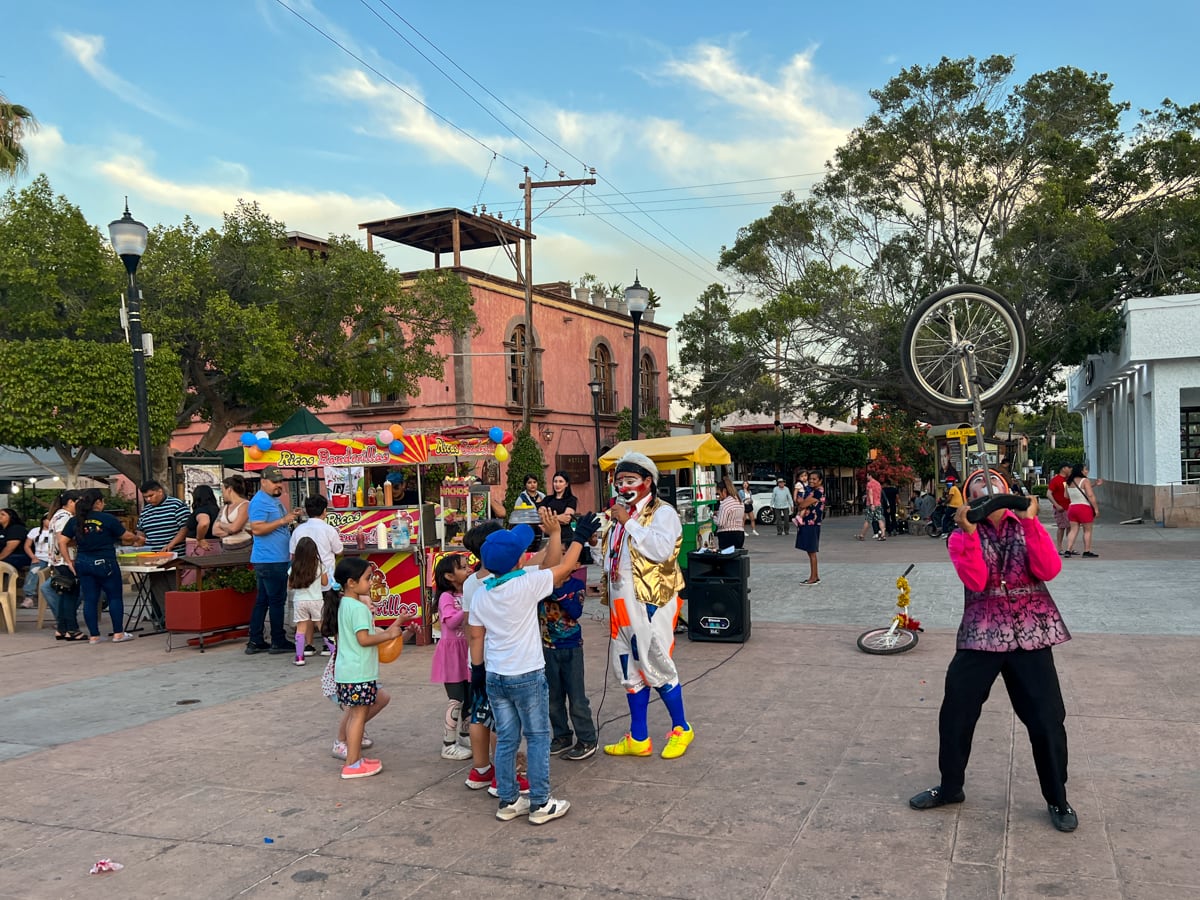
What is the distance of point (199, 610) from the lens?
9.37m

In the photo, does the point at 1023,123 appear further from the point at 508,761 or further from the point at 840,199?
the point at 508,761

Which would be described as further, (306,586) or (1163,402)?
(1163,402)

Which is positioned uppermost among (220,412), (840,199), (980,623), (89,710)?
(840,199)

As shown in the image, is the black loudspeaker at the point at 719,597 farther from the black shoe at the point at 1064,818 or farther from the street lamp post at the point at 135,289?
the street lamp post at the point at 135,289

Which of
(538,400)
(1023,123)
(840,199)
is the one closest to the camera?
(1023,123)

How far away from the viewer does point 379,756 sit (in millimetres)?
5629

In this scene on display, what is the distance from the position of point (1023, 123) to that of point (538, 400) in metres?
16.6

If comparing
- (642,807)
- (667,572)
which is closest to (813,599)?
(667,572)

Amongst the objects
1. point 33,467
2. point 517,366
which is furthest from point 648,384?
point 33,467

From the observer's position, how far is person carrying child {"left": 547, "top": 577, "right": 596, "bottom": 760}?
5.26 m

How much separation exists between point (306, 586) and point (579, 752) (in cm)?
384

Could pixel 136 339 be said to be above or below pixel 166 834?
above

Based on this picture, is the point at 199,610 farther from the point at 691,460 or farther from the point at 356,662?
the point at 691,460

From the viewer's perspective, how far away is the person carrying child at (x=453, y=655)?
5.17 meters
